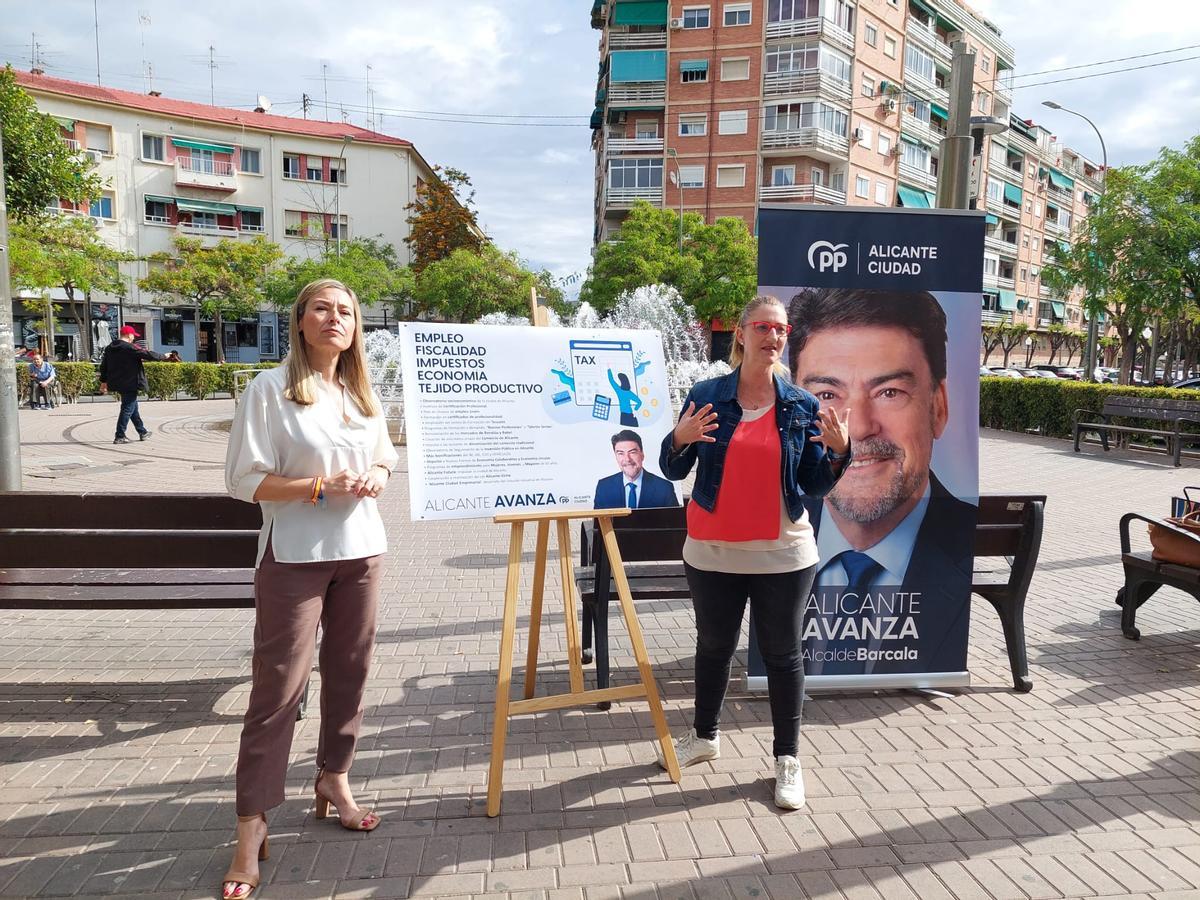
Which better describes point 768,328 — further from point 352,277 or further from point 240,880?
point 352,277

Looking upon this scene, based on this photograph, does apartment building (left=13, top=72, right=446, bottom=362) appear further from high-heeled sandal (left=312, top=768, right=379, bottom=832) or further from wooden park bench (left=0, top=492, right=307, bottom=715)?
high-heeled sandal (left=312, top=768, right=379, bottom=832)

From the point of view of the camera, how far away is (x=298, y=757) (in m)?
3.56

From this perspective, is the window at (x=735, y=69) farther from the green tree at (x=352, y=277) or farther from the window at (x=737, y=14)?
the green tree at (x=352, y=277)

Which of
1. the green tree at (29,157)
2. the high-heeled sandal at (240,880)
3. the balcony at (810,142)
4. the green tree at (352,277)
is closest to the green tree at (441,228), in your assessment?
the green tree at (352,277)

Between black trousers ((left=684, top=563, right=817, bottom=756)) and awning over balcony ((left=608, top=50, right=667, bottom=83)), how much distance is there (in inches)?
1877

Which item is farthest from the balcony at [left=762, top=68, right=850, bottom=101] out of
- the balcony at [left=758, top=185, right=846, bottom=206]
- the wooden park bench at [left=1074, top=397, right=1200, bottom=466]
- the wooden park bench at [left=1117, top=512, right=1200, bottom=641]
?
the wooden park bench at [left=1117, top=512, right=1200, bottom=641]

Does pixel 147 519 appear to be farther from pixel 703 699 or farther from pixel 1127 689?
pixel 1127 689

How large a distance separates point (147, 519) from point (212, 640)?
47.2 inches

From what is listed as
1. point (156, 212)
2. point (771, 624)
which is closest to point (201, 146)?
point (156, 212)

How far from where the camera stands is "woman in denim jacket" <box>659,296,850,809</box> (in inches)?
127

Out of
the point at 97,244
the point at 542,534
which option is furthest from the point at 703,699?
the point at 97,244

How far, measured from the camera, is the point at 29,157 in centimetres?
1298

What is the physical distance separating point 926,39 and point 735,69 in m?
15.5

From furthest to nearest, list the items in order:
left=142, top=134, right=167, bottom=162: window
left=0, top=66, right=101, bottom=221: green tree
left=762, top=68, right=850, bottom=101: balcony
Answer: left=142, top=134, right=167, bottom=162: window → left=762, top=68, right=850, bottom=101: balcony → left=0, top=66, right=101, bottom=221: green tree
